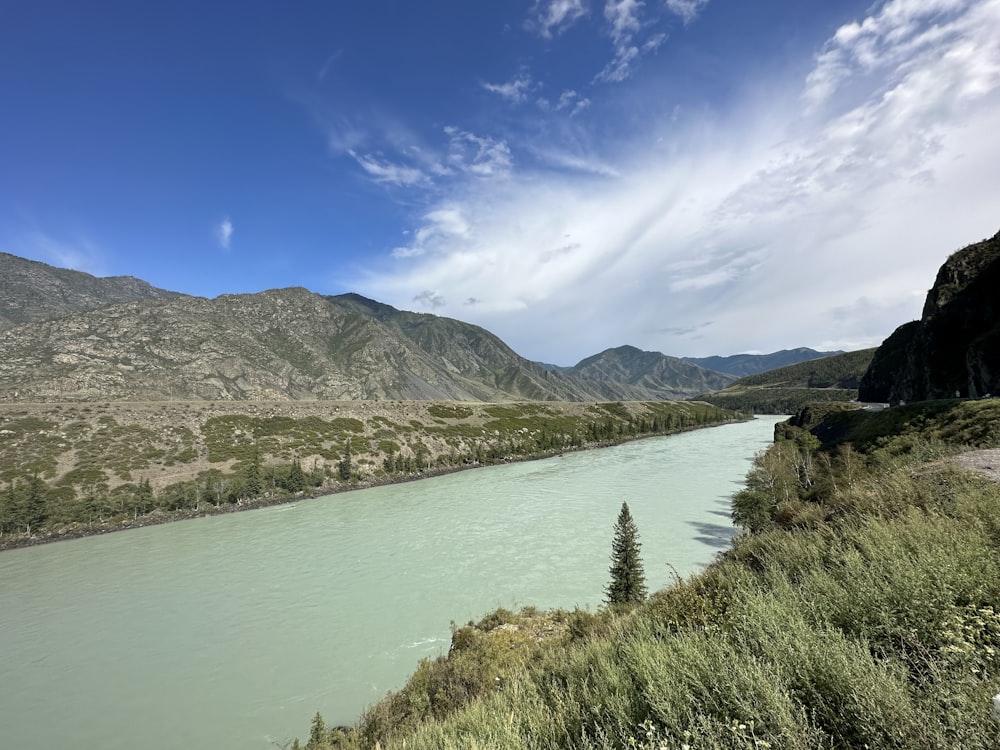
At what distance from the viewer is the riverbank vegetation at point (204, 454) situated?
153ft

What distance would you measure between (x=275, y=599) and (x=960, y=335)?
80702mm

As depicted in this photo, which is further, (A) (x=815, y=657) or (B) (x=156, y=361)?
(B) (x=156, y=361)

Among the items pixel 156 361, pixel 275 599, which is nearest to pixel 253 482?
pixel 275 599

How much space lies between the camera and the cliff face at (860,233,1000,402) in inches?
1697

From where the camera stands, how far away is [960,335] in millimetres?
54438

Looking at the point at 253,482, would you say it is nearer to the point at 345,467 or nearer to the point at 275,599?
the point at 345,467

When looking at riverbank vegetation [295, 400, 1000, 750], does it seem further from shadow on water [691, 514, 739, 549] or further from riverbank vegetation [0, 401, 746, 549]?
riverbank vegetation [0, 401, 746, 549]

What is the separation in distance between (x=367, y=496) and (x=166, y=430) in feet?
124

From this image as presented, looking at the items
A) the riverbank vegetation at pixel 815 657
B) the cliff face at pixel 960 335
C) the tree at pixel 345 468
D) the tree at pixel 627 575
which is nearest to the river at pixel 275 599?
the tree at pixel 627 575

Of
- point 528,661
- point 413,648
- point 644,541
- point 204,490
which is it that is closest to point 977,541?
point 528,661

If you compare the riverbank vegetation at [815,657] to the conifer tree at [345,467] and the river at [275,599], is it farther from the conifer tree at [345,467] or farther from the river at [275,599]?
the conifer tree at [345,467]

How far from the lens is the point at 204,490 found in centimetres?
5262

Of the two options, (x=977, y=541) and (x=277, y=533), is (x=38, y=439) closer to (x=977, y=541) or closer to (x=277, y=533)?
(x=277, y=533)

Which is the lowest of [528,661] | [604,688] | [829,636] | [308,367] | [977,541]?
[528,661]
